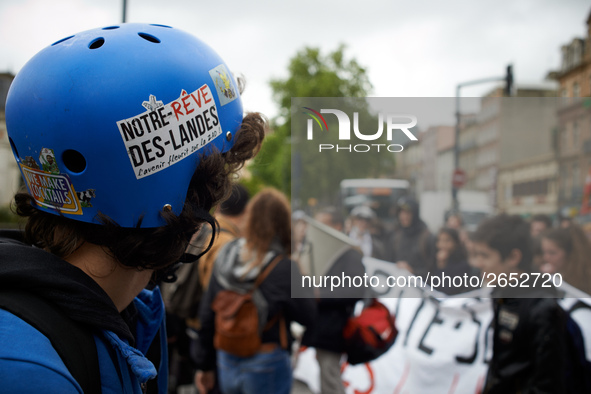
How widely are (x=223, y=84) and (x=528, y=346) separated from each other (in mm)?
2474

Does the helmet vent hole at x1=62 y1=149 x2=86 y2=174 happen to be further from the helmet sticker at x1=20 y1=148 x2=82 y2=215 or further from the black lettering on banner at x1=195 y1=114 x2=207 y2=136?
the black lettering on banner at x1=195 y1=114 x2=207 y2=136

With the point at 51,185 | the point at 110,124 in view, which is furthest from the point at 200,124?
the point at 51,185

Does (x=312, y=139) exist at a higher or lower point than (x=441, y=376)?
higher

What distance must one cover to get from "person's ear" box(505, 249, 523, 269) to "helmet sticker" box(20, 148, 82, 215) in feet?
7.86

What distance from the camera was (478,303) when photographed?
158 inches

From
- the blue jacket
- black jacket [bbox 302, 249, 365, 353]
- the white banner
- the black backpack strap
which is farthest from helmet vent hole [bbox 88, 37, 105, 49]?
the white banner

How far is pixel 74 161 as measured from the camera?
126 centimetres

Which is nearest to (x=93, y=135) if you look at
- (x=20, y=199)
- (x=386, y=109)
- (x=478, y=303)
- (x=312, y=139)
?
(x=20, y=199)

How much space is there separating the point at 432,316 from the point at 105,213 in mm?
3687

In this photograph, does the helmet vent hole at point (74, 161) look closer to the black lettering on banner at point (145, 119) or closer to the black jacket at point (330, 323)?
→ the black lettering on banner at point (145, 119)

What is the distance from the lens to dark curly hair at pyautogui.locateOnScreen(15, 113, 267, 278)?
4.19 ft

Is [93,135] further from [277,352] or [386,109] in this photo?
[277,352]

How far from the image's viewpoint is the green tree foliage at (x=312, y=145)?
2.59 metres

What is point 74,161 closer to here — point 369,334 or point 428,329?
point 369,334
